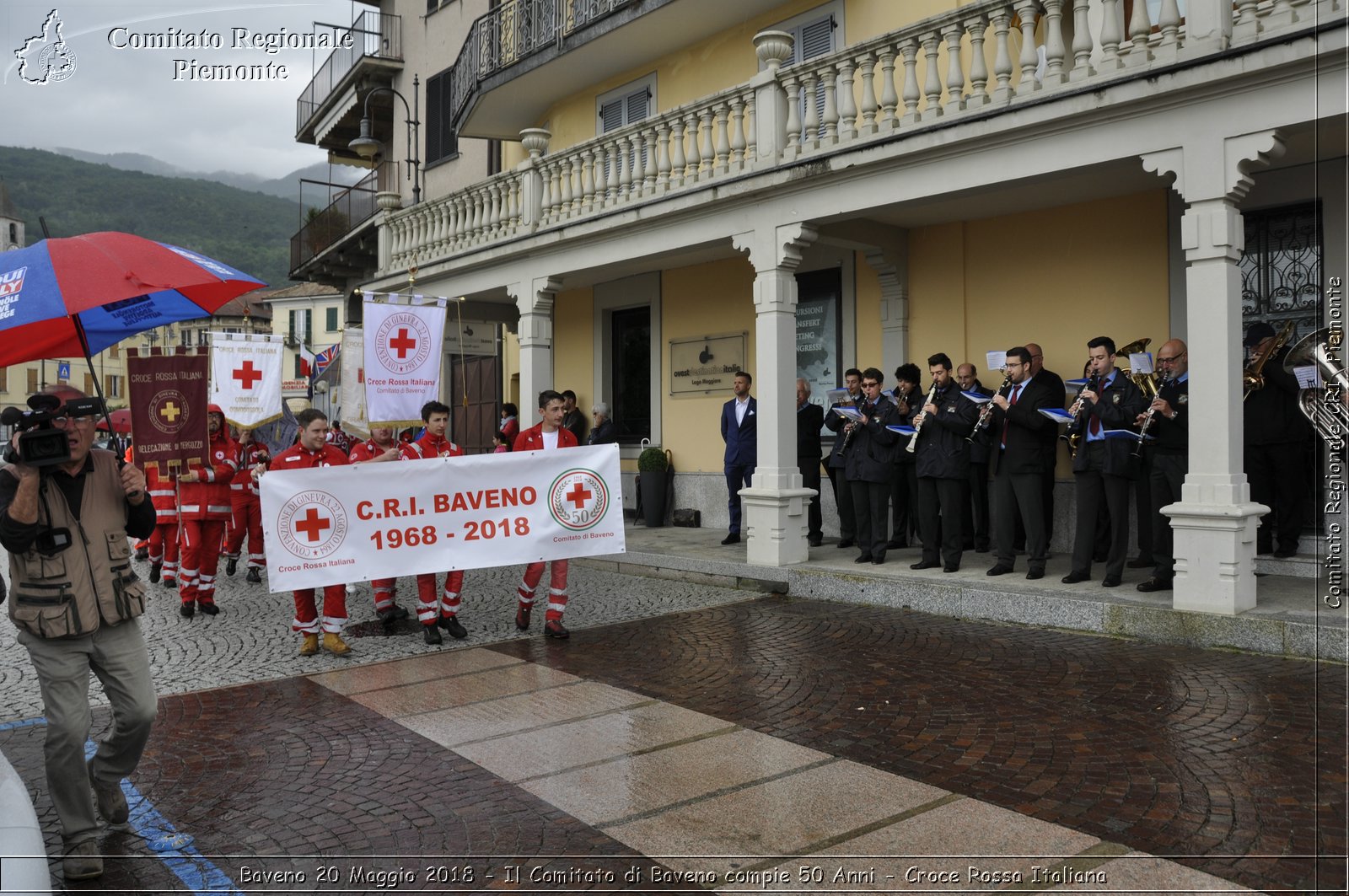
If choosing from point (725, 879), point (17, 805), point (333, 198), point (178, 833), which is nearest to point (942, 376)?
point (725, 879)

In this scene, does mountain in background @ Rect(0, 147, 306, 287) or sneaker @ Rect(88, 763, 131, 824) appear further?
mountain in background @ Rect(0, 147, 306, 287)

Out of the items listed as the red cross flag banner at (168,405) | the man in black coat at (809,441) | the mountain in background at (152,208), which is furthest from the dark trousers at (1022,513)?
the red cross flag banner at (168,405)

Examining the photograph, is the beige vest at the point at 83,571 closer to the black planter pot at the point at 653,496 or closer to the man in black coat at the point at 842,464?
the man in black coat at the point at 842,464

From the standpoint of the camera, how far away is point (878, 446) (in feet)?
35.8

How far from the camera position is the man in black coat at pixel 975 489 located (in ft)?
35.8

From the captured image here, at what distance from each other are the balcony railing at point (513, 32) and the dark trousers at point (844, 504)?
321 inches

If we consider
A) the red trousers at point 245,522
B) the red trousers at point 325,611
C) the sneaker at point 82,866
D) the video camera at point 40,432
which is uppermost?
the video camera at point 40,432

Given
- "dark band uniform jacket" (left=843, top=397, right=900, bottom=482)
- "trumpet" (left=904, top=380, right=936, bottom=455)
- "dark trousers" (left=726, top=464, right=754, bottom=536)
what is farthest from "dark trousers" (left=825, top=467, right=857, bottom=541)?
"trumpet" (left=904, top=380, right=936, bottom=455)

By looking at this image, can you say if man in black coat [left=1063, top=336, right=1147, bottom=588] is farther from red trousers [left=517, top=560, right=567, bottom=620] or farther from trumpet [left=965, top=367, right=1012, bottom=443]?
red trousers [left=517, top=560, right=567, bottom=620]

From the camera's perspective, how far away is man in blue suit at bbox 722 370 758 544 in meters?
13.1

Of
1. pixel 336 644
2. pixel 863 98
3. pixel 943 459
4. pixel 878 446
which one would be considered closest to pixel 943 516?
pixel 943 459

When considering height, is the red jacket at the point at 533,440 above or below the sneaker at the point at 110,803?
above

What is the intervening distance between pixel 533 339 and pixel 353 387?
6428 millimetres

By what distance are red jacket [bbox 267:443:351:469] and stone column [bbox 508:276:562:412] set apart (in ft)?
22.5
